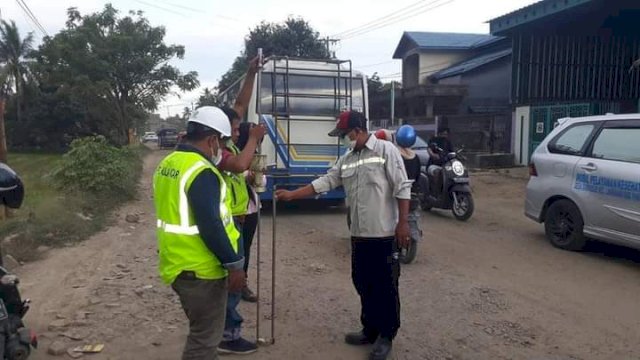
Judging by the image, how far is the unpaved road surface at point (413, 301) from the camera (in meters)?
4.35

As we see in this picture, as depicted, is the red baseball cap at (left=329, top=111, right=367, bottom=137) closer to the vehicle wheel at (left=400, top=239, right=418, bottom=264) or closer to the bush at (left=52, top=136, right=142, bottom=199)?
the vehicle wheel at (left=400, top=239, right=418, bottom=264)

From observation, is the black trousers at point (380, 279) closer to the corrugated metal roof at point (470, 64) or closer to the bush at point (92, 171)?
the bush at point (92, 171)

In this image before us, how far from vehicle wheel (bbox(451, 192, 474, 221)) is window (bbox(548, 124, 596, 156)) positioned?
2204mm

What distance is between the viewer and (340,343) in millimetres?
4414

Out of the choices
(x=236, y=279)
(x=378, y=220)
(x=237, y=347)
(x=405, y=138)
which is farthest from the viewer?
(x=405, y=138)

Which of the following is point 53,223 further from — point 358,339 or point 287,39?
point 287,39

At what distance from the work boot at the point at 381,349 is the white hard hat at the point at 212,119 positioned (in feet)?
6.27

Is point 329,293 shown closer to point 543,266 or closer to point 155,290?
point 155,290

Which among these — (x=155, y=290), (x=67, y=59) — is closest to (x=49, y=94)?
(x=67, y=59)

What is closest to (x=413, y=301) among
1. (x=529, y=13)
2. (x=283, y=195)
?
(x=283, y=195)

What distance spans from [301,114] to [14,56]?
4456 centimetres

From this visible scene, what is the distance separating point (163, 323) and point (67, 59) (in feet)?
109

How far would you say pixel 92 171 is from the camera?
1208 cm

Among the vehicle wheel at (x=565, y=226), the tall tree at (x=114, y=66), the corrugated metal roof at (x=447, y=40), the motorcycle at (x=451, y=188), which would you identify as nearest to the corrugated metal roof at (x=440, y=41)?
the corrugated metal roof at (x=447, y=40)
